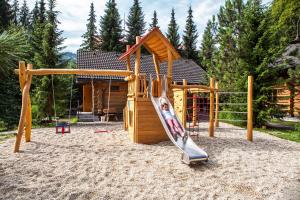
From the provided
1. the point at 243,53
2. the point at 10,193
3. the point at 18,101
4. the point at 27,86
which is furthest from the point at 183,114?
the point at 18,101

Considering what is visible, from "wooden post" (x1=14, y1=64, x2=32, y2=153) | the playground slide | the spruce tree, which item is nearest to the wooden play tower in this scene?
the playground slide

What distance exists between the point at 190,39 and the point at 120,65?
19790 mm

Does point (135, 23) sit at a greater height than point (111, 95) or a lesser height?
greater

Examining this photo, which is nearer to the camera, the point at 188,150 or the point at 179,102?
the point at 188,150

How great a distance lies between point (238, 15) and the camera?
1645 centimetres

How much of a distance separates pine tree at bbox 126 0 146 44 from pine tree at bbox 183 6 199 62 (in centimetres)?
631

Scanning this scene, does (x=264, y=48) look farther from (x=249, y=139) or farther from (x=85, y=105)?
(x=85, y=105)

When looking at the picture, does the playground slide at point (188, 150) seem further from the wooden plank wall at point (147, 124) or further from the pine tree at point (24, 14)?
the pine tree at point (24, 14)

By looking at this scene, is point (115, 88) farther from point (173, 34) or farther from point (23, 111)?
point (173, 34)

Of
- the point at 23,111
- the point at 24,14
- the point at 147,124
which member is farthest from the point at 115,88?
the point at 24,14

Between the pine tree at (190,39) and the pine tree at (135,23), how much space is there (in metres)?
6.31

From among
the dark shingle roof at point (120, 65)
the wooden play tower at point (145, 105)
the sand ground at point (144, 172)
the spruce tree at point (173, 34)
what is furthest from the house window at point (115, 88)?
the spruce tree at point (173, 34)

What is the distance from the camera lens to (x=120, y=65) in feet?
62.3

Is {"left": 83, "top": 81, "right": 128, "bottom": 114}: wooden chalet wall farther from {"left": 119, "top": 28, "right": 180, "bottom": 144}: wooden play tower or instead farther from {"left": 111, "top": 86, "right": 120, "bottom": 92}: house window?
{"left": 119, "top": 28, "right": 180, "bottom": 144}: wooden play tower
